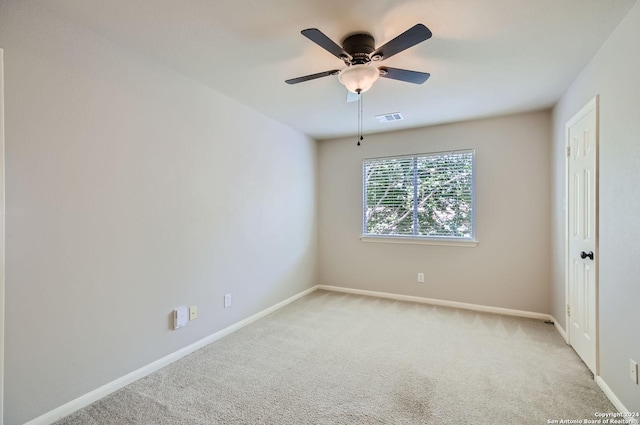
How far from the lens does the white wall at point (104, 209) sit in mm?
1706

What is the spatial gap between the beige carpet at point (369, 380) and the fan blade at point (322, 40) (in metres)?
2.22

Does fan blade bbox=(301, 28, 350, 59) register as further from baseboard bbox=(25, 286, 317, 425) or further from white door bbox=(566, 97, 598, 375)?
baseboard bbox=(25, 286, 317, 425)

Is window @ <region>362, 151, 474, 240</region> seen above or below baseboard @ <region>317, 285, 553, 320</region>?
above

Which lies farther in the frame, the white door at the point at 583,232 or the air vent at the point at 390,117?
the air vent at the point at 390,117

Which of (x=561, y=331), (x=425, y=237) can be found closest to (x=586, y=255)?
(x=561, y=331)

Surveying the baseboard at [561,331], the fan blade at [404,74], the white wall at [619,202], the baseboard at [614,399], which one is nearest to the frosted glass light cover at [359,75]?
the fan blade at [404,74]

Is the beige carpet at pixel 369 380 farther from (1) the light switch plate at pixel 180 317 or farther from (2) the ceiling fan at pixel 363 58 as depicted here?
(2) the ceiling fan at pixel 363 58

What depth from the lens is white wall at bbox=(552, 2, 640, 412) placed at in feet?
5.67

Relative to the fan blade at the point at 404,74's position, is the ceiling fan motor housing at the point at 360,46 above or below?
above

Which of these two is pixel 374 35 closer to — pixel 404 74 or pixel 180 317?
pixel 404 74

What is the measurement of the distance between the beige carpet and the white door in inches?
9.4

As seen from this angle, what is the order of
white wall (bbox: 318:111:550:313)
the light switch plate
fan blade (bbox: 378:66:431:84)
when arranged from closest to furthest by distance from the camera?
fan blade (bbox: 378:66:431:84) < the light switch plate < white wall (bbox: 318:111:550:313)

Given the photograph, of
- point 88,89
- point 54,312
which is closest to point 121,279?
point 54,312

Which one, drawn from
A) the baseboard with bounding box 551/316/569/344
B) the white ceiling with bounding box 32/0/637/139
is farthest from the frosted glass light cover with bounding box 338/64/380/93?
the baseboard with bounding box 551/316/569/344
